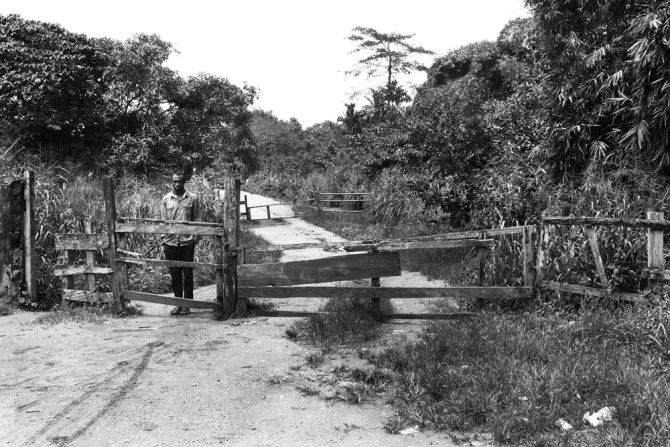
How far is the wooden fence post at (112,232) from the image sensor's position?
7.38m

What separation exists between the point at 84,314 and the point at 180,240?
1.58 m

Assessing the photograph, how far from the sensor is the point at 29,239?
805cm

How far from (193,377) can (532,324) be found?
354 centimetres

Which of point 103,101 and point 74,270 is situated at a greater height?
point 103,101

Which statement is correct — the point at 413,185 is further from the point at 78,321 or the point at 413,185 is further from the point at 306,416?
the point at 306,416

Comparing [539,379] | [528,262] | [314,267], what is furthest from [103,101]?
[539,379]

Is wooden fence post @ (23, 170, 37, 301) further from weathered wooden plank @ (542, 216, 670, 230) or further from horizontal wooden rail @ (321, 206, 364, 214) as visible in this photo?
horizontal wooden rail @ (321, 206, 364, 214)

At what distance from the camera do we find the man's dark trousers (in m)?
7.67

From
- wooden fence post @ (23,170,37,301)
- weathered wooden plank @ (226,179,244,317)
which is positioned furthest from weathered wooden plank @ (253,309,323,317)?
wooden fence post @ (23,170,37,301)

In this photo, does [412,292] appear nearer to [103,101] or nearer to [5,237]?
[5,237]

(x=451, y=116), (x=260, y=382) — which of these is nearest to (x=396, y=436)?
(x=260, y=382)

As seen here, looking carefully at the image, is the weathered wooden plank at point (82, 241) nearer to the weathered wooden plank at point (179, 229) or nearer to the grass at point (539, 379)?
the weathered wooden plank at point (179, 229)

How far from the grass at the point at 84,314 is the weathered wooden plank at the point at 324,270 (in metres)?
1.86

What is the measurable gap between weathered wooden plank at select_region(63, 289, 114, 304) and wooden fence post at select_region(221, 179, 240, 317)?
174 centimetres
